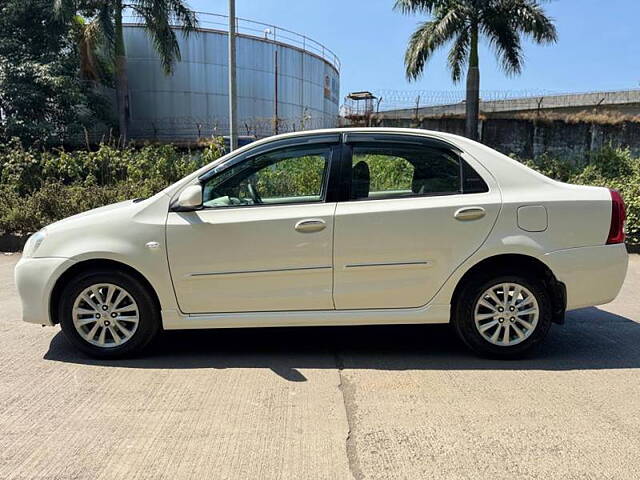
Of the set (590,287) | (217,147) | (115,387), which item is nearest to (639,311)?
(590,287)

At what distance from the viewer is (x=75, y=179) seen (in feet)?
38.0

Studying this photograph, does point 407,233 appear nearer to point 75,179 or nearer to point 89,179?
point 89,179

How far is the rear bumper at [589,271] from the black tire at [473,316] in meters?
0.18

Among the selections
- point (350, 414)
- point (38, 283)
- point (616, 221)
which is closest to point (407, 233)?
point (350, 414)

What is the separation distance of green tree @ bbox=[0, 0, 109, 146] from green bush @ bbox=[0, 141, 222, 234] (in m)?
10.2

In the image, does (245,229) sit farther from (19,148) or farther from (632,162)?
(632,162)

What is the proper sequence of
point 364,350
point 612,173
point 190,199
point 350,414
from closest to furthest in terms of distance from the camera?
point 350,414 → point 190,199 → point 364,350 → point 612,173

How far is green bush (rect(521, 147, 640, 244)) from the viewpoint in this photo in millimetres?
8945

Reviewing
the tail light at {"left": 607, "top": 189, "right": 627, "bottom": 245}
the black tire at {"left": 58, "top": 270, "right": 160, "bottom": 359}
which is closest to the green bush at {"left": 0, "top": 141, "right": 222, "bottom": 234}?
the black tire at {"left": 58, "top": 270, "right": 160, "bottom": 359}

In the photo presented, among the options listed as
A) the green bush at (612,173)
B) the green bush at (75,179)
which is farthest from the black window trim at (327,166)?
the green bush at (612,173)

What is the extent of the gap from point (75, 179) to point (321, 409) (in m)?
10.2

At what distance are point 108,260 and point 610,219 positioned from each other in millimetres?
3963

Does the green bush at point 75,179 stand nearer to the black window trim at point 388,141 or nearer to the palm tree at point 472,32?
the black window trim at point 388,141

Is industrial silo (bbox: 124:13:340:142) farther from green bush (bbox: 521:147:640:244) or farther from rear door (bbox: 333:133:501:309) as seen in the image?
rear door (bbox: 333:133:501:309)
